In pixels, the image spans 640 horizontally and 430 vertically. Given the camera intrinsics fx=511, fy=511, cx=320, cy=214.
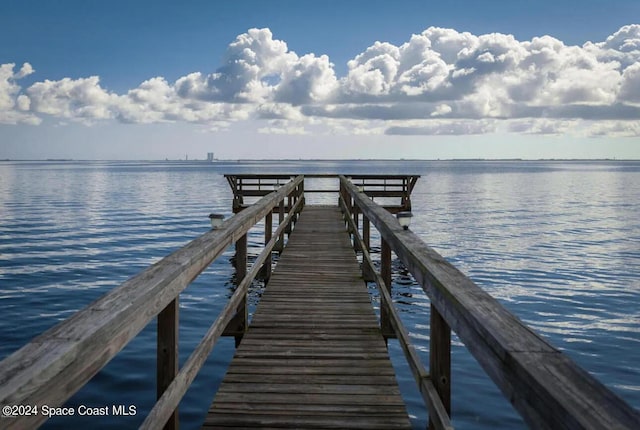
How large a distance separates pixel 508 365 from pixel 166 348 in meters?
1.73

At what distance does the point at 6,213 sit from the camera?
104 ft

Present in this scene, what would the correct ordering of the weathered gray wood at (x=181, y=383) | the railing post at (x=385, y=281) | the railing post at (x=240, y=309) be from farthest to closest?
the railing post at (x=240, y=309) < the railing post at (x=385, y=281) < the weathered gray wood at (x=181, y=383)

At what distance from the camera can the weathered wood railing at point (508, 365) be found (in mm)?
1312

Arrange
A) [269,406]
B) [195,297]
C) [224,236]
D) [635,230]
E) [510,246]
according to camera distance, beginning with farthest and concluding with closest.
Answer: [635,230] → [510,246] → [195,297] → [224,236] → [269,406]

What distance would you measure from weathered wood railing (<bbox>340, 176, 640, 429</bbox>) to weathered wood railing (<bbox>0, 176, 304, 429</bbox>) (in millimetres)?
1321

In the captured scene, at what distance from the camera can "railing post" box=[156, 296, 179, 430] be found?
2.63 meters

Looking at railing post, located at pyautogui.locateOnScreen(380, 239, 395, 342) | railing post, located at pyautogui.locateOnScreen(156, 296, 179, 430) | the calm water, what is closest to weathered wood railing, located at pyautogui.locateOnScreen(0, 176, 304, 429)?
railing post, located at pyautogui.locateOnScreen(156, 296, 179, 430)

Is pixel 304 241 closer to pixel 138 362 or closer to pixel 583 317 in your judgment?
pixel 138 362

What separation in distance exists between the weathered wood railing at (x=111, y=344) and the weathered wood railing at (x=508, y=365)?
1.32 metres

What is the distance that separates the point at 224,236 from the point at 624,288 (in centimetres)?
1387

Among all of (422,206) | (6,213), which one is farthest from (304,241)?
(422,206)

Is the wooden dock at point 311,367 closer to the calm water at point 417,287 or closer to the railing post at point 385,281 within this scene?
the railing post at point 385,281

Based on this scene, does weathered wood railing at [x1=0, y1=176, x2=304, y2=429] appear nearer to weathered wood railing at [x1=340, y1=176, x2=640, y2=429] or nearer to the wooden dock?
the wooden dock

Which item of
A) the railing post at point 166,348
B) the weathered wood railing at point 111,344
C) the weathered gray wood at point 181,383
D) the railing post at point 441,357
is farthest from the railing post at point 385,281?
the railing post at point 166,348
